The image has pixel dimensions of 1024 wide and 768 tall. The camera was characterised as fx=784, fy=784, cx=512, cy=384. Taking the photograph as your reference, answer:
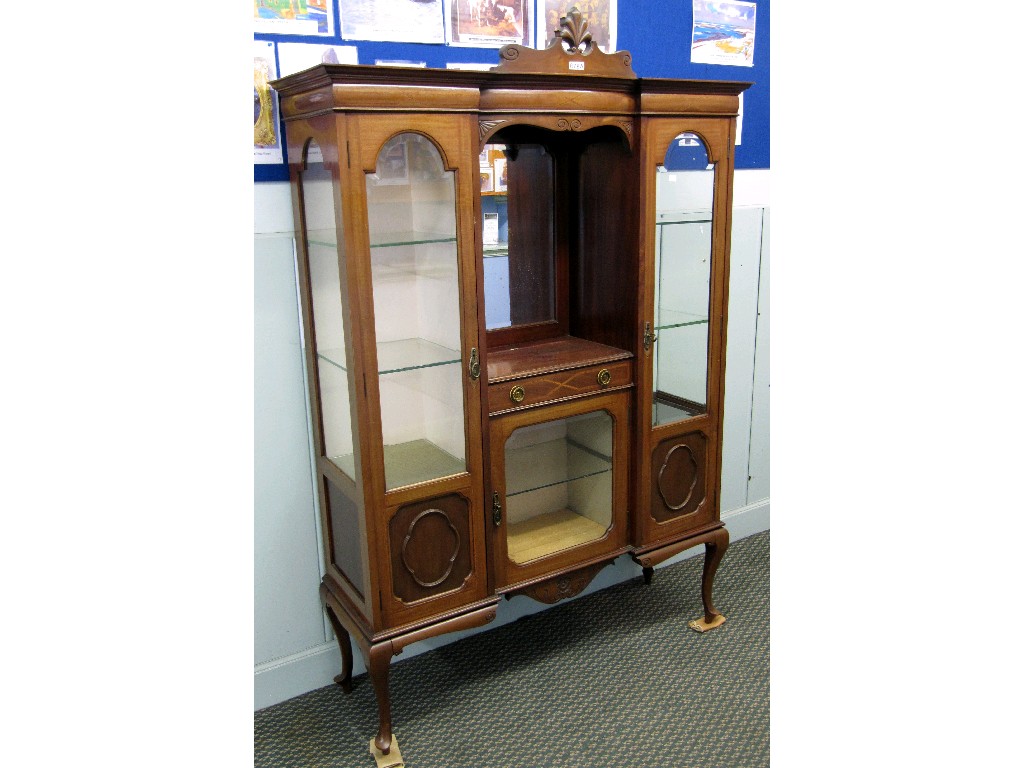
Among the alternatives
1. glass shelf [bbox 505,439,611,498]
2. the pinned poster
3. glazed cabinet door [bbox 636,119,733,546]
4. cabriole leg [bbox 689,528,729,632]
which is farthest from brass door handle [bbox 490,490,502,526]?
the pinned poster

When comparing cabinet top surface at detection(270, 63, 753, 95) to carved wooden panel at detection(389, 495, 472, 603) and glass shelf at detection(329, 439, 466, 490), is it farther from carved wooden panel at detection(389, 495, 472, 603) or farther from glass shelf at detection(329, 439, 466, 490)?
carved wooden panel at detection(389, 495, 472, 603)

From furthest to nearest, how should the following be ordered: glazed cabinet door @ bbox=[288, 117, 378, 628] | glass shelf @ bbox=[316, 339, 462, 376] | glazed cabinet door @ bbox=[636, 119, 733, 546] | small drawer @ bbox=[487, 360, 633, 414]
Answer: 1. glazed cabinet door @ bbox=[636, 119, 733, 546]
2. small drawer @ bbox=[487, 360, 633, 414]
3. glass shelf @ bbox=[316, 339, 462, 376]
4. glazed cabinet door @ bbox=[288, 117, 378, 628]

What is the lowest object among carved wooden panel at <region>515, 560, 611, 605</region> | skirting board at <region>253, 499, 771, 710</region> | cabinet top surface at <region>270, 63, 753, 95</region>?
skirting board at <region>253, 499, 771, 710</region>

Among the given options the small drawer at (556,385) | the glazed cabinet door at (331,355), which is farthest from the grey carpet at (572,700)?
the small drawer at (556,385)

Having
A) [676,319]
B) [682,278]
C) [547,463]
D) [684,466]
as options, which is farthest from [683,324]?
[547,463]

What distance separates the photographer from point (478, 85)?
6.07ft

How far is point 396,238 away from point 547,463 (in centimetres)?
83

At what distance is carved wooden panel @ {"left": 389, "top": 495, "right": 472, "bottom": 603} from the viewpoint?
2020 mm

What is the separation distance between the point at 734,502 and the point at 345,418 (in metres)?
1.91

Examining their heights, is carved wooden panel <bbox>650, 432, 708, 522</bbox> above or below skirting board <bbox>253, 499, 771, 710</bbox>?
above

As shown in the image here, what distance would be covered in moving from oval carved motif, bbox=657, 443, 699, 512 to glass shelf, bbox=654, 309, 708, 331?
0.38 m

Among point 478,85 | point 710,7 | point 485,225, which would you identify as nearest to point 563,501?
point 485,225

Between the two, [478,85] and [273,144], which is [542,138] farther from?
[273,144]

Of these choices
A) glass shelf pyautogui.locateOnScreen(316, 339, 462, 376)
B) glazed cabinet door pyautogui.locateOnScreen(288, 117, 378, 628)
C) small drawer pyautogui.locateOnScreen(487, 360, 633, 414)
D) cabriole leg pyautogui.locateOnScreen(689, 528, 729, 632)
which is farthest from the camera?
cabriole leg pyautogui.locateOnScreen(689, 528, 729, 632)
